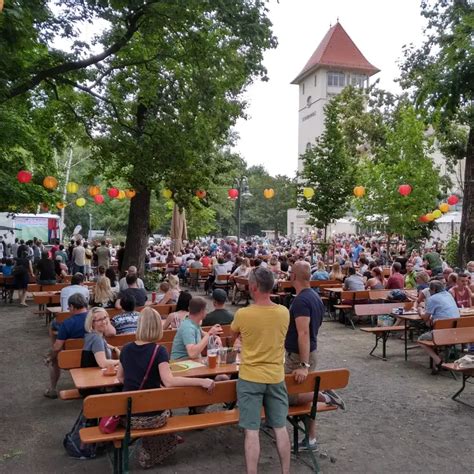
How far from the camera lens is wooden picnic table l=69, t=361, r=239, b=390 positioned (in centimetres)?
535

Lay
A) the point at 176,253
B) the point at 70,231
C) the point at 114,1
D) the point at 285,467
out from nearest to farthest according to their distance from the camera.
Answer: the point at 285,467
the point at 114,1
the point at 176,253
the point at 70,231

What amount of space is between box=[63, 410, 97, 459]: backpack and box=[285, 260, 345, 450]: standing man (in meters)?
1.89

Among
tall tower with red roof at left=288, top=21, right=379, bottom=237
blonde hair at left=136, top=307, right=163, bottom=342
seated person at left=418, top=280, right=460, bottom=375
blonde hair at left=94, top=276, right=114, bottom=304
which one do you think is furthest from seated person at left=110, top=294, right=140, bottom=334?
tall tower with red roof at left=288, top=21, right=379, bottom=237

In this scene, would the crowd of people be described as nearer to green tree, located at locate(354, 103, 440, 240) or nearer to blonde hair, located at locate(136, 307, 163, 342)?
blonde hair, located at locate(136, 307, 163, 342)

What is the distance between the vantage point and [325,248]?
22.9 m

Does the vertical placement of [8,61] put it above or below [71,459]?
above

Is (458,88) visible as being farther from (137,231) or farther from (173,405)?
(173,405)

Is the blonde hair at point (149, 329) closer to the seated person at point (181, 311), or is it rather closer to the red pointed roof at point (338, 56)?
the seated person at point (181, 311)

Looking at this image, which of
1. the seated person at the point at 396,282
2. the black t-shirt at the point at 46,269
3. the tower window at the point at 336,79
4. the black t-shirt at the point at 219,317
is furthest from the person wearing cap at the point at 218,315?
the tower window at the point at 336,79

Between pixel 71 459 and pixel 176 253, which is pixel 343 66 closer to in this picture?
pixel 176 253

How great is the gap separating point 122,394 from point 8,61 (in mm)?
6816

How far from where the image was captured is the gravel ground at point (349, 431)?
5.16m

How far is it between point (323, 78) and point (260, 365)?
2624 inches

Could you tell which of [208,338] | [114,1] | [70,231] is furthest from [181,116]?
[70,231]
